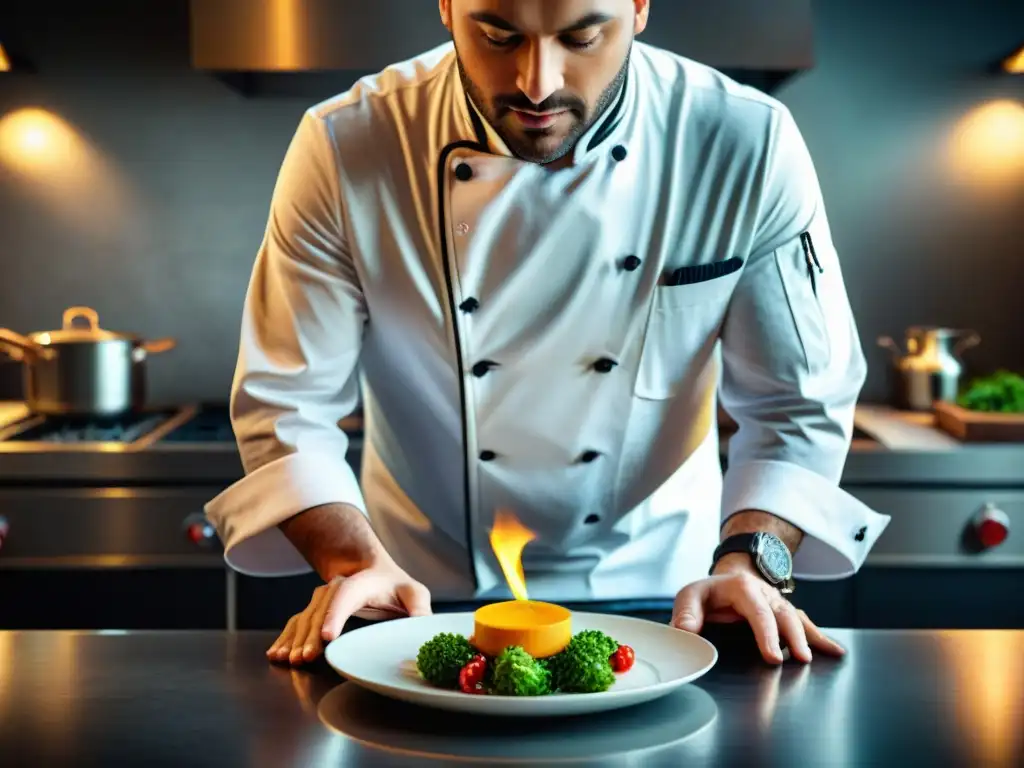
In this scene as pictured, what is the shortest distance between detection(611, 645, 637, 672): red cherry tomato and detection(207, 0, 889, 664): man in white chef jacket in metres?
0.51

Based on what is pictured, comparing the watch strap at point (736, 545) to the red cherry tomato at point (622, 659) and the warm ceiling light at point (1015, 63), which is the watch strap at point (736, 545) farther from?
the warm ceiling light at point (1015, 63)

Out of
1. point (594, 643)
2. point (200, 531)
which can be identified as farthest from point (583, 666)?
point (200, 531)

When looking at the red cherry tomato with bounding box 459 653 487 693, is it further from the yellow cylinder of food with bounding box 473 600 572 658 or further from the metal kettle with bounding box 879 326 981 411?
the metal kettle with bounding box 879 326 981 411

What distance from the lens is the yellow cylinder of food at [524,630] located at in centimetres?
115

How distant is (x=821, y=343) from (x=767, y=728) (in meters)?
0.82

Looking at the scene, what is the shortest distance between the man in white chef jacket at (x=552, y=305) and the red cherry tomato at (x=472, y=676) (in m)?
0.55

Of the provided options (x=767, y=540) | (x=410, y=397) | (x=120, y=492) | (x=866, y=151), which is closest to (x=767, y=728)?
(x=767, y=540)

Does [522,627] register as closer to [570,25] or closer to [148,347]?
[570,25]

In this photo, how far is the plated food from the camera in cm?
111

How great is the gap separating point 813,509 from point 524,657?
0.71 m

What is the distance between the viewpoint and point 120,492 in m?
2.92

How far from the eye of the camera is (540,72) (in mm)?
1458

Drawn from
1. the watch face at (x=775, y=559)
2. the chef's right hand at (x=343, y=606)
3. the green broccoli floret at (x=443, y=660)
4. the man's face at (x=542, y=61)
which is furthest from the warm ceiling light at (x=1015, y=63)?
the green broccoli floret at (x=443, y=660)

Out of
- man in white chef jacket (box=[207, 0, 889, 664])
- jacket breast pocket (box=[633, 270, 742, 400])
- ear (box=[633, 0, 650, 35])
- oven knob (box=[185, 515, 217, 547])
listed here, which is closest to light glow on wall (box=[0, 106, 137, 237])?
oven knob (box=[185, 515, 217, 547])
